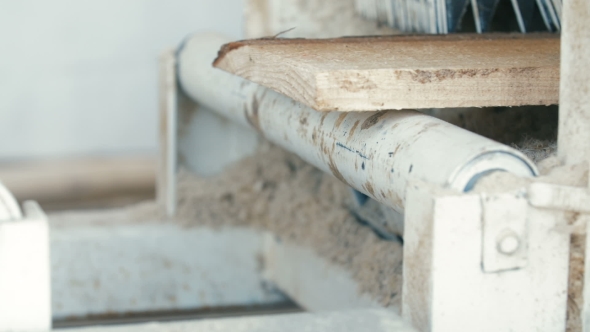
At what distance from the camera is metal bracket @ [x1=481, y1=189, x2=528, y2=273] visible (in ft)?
3.63

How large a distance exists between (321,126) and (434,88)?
10.7 inches

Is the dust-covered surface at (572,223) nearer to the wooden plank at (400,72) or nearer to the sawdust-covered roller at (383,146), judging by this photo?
the sawdust-covered roller at (383,146)

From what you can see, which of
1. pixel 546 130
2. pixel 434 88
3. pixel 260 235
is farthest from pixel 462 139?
pixel 260 235

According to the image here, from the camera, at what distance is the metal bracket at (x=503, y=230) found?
1.11 m

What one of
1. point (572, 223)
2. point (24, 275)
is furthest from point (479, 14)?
point (24, 275)

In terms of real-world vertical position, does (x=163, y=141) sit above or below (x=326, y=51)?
below

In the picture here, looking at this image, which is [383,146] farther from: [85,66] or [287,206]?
[85,66]

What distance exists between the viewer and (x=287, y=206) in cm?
254

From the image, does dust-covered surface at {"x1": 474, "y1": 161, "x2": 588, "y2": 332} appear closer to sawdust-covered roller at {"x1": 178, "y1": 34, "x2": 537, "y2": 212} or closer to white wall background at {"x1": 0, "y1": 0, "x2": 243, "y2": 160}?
sawdust-covered roller at {"x1": 178, "y1": 34, "x2": 537, "y2": 212}

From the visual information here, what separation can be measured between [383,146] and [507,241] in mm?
250

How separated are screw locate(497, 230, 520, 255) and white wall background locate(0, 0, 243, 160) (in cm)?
329

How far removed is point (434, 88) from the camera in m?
1.29

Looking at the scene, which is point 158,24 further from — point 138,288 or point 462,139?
point 462,139

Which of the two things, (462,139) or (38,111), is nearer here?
(462,139)
